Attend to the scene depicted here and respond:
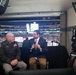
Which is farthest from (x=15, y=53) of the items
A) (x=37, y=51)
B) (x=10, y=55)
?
(x=37, y=51)

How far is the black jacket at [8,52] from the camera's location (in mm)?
4258

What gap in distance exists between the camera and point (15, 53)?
4418mm

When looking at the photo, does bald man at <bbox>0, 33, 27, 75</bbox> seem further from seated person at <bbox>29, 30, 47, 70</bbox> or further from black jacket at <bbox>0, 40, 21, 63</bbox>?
seated person at <bbox>29, 30, 47, 70</bbox>

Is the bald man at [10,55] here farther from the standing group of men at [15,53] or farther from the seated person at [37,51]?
the seated person at [37,51]

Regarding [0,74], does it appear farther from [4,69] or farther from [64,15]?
[64,15]

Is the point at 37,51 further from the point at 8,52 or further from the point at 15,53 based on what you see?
the point at 8,52

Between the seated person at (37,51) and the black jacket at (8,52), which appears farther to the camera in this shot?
the seated person at (37,51)

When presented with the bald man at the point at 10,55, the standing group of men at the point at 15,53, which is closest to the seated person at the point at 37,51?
the standing group of men at the point at 15,53

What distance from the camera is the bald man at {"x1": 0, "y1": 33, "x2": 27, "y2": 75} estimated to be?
4.23 metres

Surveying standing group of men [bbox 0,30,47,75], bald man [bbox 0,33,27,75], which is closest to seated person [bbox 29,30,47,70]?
standing group of men [bbox 0,30,47,75]

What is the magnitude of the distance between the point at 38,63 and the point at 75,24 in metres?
1.71

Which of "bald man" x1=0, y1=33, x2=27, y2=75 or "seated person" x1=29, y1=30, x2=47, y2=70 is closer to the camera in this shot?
"bald man" x1=0, y1=33, x2=27, y2=75

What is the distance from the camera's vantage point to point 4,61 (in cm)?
427

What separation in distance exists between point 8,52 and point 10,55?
0.08 meters
